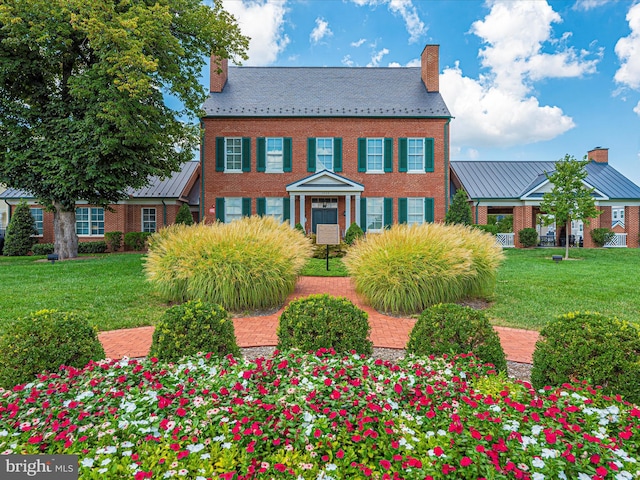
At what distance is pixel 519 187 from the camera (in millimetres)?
21266

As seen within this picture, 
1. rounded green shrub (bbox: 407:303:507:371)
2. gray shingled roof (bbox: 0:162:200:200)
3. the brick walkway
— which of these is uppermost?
gray shingled roof (bbox: 0:162:200:200)

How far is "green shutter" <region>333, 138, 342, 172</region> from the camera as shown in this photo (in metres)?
17.6

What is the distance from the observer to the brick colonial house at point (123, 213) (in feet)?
63.1

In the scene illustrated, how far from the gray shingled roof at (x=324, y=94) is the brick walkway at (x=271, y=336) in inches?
536

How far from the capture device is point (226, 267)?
6.25 meters

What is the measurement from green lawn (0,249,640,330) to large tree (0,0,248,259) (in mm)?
3777

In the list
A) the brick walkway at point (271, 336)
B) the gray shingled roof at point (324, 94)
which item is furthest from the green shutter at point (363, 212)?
the brick walkway at point (271, 336)

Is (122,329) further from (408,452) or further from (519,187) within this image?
→ (519,187)

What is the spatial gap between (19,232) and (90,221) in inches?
120

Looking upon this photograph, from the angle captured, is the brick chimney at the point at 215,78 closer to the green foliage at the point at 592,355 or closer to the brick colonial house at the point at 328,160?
the brick colonial house at the point at 328,160

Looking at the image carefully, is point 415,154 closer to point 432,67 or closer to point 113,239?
point 432,67

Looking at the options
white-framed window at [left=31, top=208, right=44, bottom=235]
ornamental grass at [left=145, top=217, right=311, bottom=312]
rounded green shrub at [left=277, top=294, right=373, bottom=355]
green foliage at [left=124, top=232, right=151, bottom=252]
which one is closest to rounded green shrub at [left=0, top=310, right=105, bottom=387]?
rounded green shrub at [left=277, top=294, right=373, bottom=355]

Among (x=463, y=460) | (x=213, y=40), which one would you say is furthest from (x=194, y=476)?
(x=213, y=40)

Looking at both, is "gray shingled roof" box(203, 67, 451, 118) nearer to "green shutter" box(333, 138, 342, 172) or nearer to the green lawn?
"green shutter" box(333, 138, 342, 172)
